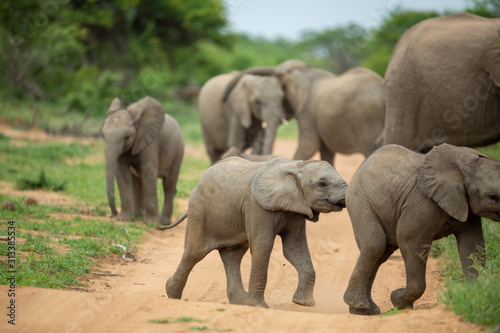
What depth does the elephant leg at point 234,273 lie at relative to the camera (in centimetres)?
600

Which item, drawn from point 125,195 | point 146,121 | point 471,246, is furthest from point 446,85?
point 125,195

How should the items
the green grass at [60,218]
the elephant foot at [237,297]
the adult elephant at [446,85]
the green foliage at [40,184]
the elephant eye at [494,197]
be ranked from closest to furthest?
the elephant eye at [494,197] → the elephant foot at [237,297] → the green grass at [60,218] → the adult elephant at [446,85] → the green foliage at [40,184]

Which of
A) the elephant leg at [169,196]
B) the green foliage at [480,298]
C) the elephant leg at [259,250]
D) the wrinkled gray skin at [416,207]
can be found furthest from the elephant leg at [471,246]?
the elephant leg at [169,196]

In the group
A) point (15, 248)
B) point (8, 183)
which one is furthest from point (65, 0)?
point (15, 248)

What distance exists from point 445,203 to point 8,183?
7.65 meters

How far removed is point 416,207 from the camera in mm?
5523

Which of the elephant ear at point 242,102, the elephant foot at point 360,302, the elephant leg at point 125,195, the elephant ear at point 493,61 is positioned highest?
the elephant ear at point 493,61

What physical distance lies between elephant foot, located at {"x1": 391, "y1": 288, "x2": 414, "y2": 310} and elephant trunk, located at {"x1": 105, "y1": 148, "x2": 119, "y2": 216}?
4.14 m

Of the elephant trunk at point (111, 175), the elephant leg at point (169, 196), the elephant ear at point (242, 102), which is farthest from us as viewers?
the elephant ear at point (242, 102)

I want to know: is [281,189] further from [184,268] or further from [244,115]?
[244,115]

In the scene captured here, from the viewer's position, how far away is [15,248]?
6.92 meters

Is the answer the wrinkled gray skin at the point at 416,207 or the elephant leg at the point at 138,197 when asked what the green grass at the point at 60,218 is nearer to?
the elephant leg at the point at 138,197

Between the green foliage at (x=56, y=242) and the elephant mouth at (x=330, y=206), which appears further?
the green foliage at (x=56, y=242)

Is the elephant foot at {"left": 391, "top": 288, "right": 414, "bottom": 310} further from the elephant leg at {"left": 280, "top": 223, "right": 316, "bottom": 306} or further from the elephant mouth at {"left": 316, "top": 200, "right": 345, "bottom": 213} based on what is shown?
the elephant mouth at {"left": 316, "top": 200, "right": 345, "bottom": 213}
